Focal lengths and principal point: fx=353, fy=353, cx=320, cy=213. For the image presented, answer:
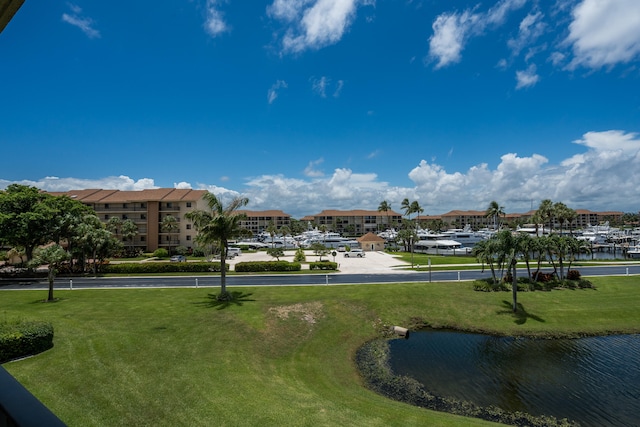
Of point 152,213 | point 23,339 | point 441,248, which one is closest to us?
point 23,339

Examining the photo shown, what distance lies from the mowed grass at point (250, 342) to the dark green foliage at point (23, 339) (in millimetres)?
780

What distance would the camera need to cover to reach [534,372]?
22.6 metres

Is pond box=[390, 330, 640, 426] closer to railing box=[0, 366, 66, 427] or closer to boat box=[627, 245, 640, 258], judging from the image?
railing box=[0, 366, 66, 427]

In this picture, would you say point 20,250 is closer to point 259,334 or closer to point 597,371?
point 259,334

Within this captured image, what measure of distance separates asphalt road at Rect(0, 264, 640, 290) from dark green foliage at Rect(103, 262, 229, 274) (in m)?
3.66

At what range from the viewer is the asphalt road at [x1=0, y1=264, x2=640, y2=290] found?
41856 millimetres

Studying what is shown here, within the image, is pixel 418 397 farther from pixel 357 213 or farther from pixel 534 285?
pixel 357 213

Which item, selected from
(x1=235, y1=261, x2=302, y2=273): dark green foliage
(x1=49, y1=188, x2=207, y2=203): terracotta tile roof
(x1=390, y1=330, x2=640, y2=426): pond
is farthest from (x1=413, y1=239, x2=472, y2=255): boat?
(x1=49, y1=188, x2=207, y2=203): terracotta tile roof

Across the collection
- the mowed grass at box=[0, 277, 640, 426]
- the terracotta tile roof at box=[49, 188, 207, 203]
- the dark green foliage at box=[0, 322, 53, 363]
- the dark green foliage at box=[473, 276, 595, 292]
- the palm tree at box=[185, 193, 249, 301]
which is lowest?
the mowed grass at box=[0, 277, 640, 426]

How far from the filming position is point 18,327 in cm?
1914

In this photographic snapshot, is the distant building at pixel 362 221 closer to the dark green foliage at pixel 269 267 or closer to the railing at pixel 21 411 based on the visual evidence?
the dark green foliage at pixel 269 267

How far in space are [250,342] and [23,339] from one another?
40.8ft

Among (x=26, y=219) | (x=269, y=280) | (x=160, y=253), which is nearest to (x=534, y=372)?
(x=269, y=280)

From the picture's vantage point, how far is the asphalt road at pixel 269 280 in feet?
137
